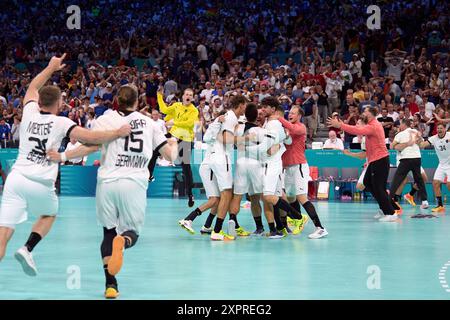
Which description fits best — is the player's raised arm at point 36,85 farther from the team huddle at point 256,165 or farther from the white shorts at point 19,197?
the team huddle at point 256,165

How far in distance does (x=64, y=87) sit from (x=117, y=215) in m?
23.8

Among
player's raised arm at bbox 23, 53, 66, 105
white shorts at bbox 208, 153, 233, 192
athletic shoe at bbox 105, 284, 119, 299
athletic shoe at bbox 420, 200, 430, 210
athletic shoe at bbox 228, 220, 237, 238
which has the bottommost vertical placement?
athletic shoe at bbox 105, 284, 119, 299

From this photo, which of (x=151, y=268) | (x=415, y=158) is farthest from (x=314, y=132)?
(x=151, y=268)

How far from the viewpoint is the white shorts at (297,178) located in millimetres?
14705

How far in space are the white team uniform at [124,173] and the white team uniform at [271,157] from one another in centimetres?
498

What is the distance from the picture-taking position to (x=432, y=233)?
15633mm

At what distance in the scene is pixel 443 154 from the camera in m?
20.6

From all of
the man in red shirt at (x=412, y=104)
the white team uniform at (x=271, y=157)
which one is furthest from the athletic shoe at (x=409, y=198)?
the white team uniform at (x=271, y=157)

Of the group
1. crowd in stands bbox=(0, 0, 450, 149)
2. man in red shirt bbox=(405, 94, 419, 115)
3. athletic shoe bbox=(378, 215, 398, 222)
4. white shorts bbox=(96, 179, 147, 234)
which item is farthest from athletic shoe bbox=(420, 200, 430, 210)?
white shorts bbox=(96, 179, 147, 234)

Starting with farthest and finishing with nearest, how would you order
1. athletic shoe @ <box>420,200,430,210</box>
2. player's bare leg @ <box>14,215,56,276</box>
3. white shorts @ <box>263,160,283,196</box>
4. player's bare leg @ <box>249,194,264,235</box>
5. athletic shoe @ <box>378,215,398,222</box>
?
athletic shoe @ <box>420,200,430,210</box>, athletic shoe @ <box>378,215,398,222</box>, player's bare leg @ <box>249,194,264,235</box>, white shorts @ <box>263,160,283,196</box>, player's bare leg @ <box>14,215,56,276</box>

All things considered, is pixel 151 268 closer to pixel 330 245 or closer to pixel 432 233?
pixel 330 245

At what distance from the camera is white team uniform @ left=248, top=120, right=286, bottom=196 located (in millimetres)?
13898

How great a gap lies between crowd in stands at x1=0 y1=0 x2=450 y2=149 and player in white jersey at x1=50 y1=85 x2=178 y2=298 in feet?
41.8

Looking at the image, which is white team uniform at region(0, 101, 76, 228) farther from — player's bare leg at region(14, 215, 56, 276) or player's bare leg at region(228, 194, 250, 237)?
player's bare leg at region(228, 194, 250, 237)
